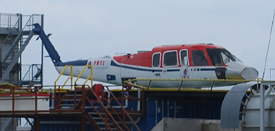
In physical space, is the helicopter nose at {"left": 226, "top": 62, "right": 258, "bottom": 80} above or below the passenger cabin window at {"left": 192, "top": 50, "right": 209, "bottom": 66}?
below

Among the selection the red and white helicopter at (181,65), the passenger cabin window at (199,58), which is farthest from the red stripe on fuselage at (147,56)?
the passenger cabin window at (199,58)

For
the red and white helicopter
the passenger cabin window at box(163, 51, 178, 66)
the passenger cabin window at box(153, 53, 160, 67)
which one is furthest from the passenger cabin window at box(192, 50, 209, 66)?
the passenger cabin window at box(153, 53, 160, 67)

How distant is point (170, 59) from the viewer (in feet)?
112

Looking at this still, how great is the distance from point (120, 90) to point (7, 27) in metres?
13.5

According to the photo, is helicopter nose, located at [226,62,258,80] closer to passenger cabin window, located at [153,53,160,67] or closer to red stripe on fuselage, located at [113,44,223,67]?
red stripe on fuselage, located at [113,44,223,67]

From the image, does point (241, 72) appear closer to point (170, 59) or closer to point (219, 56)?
point (219, 56)

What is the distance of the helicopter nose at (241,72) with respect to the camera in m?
32.6

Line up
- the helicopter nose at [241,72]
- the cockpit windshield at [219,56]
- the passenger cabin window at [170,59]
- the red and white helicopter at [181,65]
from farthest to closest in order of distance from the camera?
the passenger cabin window at [170,59], the cockpit windshield at [219,56], the red and white helicopter at [181,65], the helicopter nose at [241,72]

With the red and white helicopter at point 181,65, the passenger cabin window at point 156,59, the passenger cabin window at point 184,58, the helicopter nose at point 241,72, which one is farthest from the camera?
the passenger cabin window at point 156,59

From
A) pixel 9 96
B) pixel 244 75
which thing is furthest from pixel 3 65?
pixel 244 75

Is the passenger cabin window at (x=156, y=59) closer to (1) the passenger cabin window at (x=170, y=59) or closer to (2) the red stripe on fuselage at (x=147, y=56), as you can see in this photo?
(2) the red stripe on fuselage at (x=147, y=56)

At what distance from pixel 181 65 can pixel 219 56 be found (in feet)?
6.26

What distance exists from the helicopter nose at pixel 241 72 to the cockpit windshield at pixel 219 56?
51 cm

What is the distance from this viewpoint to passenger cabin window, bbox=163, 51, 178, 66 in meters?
34.0
